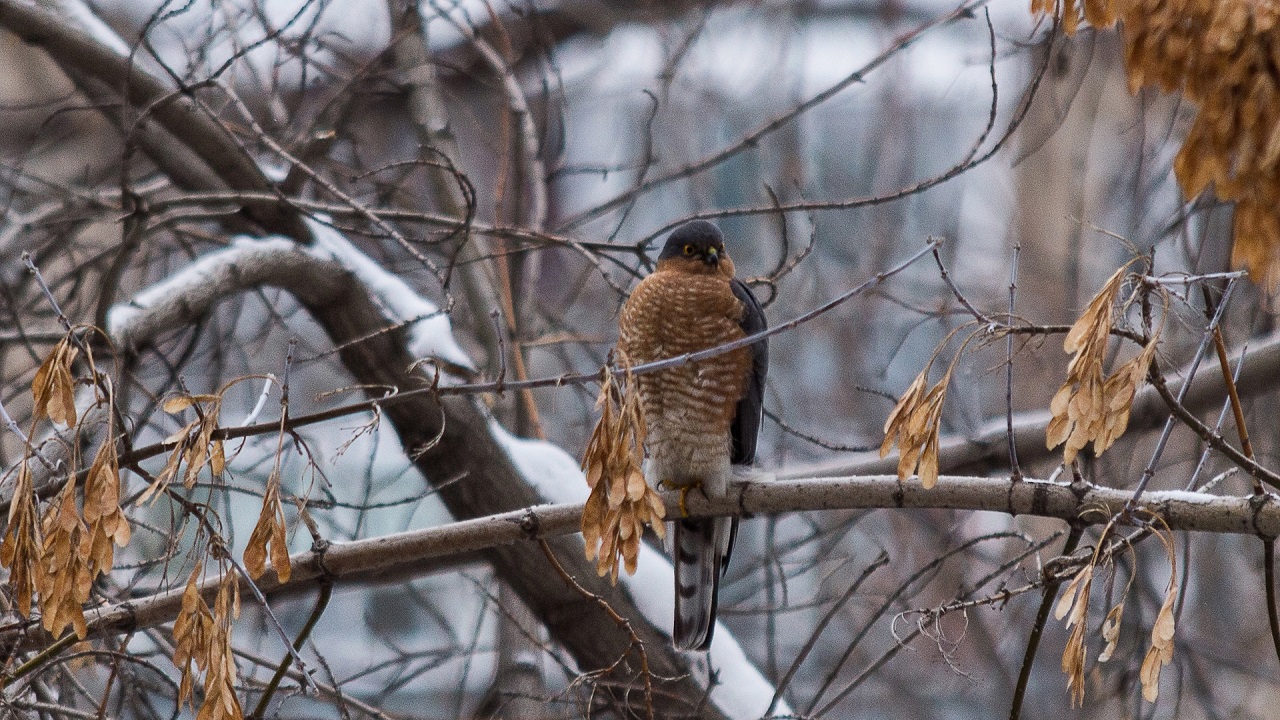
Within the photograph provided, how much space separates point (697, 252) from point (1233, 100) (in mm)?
2776

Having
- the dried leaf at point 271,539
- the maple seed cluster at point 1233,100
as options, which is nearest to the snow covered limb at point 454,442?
the dried leaf at point 271,539

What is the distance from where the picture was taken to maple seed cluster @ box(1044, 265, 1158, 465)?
200 cm

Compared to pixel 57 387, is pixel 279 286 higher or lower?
higher

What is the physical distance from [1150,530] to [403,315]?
3032mm

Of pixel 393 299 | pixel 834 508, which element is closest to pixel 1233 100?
pixel 834 508

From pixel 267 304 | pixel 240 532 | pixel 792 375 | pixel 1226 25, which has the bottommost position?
pixel 1226 25

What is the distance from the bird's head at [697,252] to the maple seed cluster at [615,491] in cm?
230

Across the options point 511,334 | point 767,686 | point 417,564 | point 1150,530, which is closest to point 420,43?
point 511,334

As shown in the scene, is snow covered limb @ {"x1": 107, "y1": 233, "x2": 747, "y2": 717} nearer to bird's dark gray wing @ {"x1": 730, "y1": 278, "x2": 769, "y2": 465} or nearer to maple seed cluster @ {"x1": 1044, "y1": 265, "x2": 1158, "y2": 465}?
bird's dark gray wing @ {"x1": 730, "y1": 278, "x2": 769, "y2": 465}

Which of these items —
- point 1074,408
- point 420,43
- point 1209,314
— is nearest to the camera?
point 1074,408

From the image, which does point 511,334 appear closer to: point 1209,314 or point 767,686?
point 767,686

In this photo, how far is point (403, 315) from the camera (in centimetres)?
470

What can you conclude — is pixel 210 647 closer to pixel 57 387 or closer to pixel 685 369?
pixel 57 387

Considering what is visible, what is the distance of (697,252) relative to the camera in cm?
452
